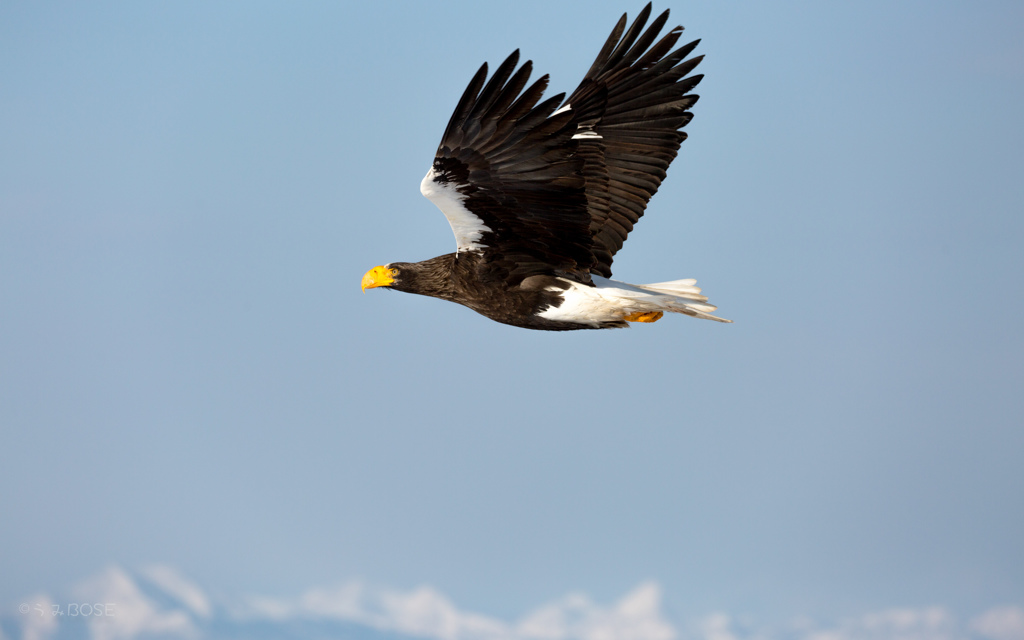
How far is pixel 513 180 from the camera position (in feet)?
22.9

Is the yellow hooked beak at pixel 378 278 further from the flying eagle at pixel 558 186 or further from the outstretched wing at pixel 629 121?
the outstretched wing at pixel 629 121

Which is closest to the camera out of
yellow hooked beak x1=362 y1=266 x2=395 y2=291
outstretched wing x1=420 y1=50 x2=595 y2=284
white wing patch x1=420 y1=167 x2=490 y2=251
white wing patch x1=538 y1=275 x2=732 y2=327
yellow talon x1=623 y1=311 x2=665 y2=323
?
outstretched wing x1=420 y1=50 x2=595 y2=284

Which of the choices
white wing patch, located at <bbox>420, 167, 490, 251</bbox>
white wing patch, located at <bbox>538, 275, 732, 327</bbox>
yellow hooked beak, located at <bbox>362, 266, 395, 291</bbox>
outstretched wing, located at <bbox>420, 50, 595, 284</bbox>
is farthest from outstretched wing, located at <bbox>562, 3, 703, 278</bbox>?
yellow hooked beak, located at <bbox>362, 266, 395, 291</bbox>

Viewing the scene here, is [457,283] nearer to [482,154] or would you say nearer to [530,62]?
Result: [482,154]

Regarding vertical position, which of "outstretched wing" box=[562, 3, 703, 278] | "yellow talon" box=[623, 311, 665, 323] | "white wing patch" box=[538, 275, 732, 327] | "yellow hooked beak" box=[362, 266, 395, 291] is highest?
"outstretched wing" box=[562, 3, 703, 278]

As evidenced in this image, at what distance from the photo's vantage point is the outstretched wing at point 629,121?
847 centimetres

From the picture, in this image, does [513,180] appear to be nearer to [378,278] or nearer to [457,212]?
[457,212]

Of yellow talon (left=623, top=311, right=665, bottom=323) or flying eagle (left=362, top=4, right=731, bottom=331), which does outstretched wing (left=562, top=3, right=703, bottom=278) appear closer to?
flying eagle (left=362, top=4, right=731, bottom=331)

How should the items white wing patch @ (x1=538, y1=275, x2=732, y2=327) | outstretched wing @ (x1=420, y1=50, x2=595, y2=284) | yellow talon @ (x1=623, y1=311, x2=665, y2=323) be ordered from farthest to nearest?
yellow talon @ (x1=623, y1=311, x2=665, y2=323) < white wing patch @ (x1=538, y1=275, x2=732, y2=327) < outstretched wing @ (x1=420, y1=50, x2=595, y2=284)

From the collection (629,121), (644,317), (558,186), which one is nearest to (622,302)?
(644,317)

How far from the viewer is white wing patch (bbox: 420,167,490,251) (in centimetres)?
714

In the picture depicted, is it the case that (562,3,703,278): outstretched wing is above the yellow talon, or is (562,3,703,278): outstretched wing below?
above

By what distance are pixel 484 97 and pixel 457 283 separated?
2.03m

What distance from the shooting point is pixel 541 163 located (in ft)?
22.4
